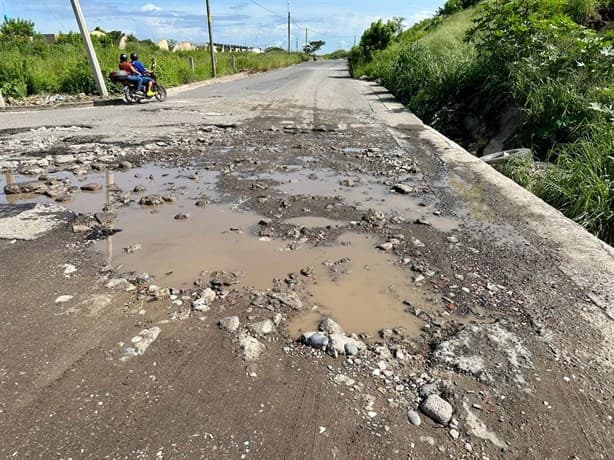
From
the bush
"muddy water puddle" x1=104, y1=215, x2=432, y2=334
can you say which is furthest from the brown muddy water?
the bush

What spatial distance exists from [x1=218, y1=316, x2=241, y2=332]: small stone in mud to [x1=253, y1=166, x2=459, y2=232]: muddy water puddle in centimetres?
203

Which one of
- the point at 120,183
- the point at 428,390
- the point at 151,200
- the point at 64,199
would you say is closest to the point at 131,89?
the point at 120,183

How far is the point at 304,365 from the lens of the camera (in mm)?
1947

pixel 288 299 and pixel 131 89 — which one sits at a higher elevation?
pixel 131 89

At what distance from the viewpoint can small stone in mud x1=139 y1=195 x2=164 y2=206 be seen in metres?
4.09

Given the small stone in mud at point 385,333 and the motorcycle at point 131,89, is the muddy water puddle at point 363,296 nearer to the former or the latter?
the small stone in mud at point 385,333

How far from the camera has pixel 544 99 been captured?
19.2ft

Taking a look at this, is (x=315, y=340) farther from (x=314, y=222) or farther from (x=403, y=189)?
(x=403, y=189)

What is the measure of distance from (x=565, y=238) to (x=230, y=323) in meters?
2.66

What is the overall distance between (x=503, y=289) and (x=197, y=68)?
2270cm

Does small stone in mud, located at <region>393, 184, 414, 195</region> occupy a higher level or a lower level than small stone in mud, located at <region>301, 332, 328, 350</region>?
lower

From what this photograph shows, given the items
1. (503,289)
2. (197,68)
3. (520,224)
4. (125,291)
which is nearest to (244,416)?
(125,291)

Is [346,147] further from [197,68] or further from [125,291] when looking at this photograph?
[197,68]

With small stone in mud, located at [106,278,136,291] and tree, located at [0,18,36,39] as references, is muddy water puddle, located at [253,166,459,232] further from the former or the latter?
tree, located at [0,18,36,39]
